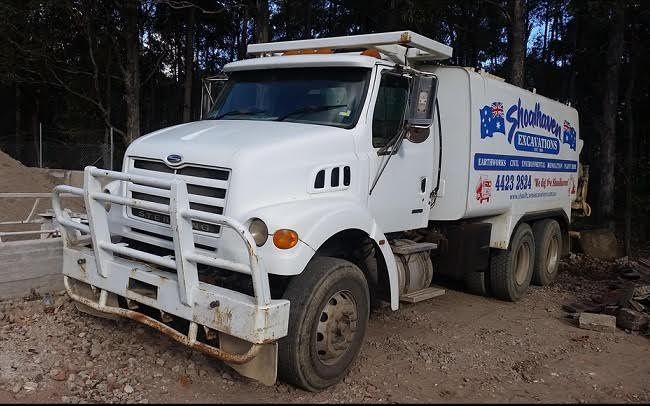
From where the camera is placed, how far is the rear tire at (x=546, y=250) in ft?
27.6

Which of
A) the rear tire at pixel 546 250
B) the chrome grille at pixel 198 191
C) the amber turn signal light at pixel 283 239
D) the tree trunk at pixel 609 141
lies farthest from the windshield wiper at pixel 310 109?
the tree trunk at pixel 609 141

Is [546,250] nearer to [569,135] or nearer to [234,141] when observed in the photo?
[569,135]

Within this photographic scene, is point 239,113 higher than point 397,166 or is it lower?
higher

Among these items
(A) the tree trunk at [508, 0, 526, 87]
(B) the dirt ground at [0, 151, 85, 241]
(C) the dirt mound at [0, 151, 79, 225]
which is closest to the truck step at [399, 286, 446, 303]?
(B) the dirt ground at [0, 151, 85, 241]

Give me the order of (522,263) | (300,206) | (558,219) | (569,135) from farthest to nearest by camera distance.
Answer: (558,219) < (569,135) < (522,263) < (300,206)

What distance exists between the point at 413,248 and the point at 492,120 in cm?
204

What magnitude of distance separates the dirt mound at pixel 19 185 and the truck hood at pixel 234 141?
722 centimetres

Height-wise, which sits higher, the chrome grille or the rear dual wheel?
the chrome grille

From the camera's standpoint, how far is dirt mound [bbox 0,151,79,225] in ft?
36.3

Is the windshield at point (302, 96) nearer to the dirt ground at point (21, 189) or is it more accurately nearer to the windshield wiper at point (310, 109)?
the windshield wiper at point (310, 109)

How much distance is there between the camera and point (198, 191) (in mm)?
4289

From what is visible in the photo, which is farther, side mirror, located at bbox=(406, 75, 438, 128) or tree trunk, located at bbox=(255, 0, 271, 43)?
tree trunk, located at bbox=(255, 0, 271, 43)

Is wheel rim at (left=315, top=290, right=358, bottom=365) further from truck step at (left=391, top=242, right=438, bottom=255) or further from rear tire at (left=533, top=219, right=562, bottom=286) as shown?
rear tire at (left=533, top=219, right=562, bottom=286)

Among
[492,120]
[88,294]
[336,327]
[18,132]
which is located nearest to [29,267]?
[88,294]
